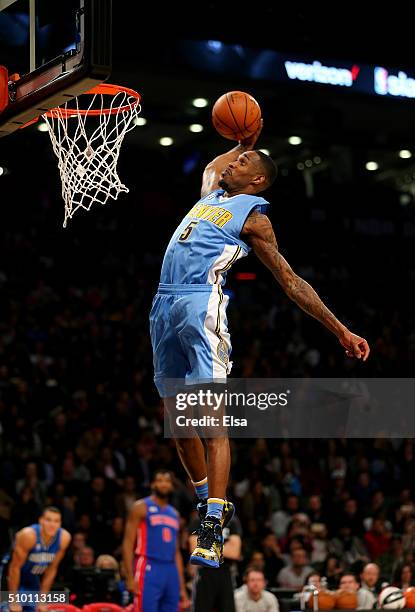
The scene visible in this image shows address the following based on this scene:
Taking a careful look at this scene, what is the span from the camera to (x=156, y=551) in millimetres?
9375

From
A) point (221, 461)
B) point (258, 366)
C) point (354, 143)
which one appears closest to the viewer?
point (221, 461)

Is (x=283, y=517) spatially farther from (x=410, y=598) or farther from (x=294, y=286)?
(x=294, y=286)

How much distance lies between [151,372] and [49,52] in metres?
9.33

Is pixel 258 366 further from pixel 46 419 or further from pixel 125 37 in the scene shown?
pixel 125 37

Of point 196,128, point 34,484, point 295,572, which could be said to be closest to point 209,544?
point 295,572

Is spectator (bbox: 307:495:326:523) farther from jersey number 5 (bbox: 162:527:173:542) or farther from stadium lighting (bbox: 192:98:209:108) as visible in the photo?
stadium lighting (bbox: 192:98:209:108)

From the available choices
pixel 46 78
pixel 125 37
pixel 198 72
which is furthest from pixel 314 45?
pixel 46 78

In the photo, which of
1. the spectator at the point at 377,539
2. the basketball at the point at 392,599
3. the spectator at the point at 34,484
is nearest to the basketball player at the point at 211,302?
the basketball at the point at 392,599

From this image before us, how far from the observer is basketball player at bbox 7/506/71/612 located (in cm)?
884

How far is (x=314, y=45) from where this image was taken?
13.3 meters

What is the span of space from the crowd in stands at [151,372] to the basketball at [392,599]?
151 cm

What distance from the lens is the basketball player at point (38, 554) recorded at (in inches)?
348

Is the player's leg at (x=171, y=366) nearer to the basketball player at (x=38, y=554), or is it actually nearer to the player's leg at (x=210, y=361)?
the player's leg at (x=210, y=361)

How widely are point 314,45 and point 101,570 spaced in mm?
7166
